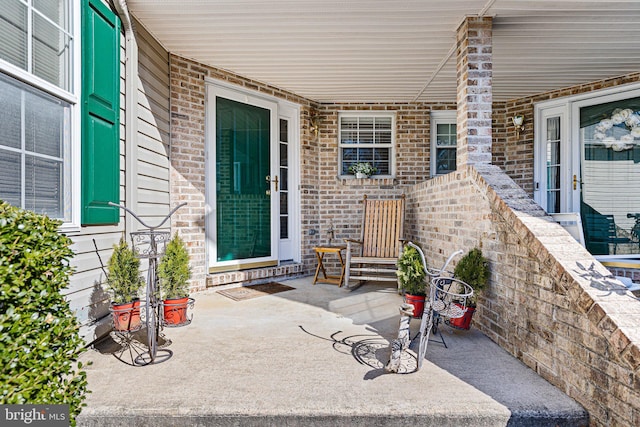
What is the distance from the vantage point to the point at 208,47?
3.95m

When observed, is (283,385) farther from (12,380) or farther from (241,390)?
(12,380)

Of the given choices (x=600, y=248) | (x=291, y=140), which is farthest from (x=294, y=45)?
(x=600, y=248)

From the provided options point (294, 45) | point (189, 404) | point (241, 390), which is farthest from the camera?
point (294, 45)

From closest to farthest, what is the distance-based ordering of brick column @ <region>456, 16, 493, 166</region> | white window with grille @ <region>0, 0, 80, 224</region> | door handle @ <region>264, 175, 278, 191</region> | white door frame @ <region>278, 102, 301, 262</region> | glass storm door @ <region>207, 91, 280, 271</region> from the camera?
1. white window with grille @ <region>0, 0, 80, 224</region>
2. brick column @ <region>456, 16, 493, 166</region>
3. glass storm door @ <region>207, 91, 280, 271</region>
4. door handle @ <region>264, 175, 278, 191</region>
5. white door frame @ <region>278, 102, 301, 262</region>

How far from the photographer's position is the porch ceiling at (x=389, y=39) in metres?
3.15

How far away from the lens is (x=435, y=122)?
598cm

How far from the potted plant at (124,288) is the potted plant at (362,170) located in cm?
379

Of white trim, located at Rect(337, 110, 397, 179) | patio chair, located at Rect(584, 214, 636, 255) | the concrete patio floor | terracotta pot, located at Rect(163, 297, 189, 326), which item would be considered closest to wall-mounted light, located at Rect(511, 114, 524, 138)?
patio chair, located at Rect(584, 214, 636, 255)

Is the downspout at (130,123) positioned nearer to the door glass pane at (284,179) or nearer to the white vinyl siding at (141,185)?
the white vinyl siding at (141,185)

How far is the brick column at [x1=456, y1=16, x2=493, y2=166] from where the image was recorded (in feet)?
11.0

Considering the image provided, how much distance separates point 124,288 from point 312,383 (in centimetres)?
152

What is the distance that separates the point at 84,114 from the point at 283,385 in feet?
7.34

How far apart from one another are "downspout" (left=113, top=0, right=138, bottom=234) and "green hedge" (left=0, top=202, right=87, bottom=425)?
165 cm

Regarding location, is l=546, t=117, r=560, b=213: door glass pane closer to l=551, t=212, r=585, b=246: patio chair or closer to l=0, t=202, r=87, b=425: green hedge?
l=551, t=212, r=585, b=246: patio chair
